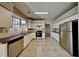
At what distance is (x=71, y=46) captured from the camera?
511cm

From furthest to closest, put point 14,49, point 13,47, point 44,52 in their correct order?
point 44,52 < point 14,49 < point 13,47

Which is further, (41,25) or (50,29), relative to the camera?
(50,29)

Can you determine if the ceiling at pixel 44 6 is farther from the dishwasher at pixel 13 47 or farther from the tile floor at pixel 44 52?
the tile floor at pixel 44 52

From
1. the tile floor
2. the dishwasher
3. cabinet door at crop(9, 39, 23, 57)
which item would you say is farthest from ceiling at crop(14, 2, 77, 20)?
the tile floor

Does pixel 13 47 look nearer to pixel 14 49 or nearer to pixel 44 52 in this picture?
pixel 14 49

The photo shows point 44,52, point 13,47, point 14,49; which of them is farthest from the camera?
point 44,52

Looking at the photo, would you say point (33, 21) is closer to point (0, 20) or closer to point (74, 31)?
point (74, 31)

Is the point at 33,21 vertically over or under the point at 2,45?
over

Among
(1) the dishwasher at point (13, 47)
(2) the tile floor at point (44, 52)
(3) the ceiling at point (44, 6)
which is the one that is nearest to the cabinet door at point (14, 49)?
(1) the dishwasher at point (13, 47)

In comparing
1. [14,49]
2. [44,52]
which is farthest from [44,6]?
[14,49]

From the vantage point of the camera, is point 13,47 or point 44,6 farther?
point 44,6

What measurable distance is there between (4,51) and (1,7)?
1322 mm

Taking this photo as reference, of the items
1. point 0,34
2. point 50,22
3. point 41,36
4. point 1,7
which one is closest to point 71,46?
point 0,34

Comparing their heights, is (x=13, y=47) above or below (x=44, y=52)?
above
